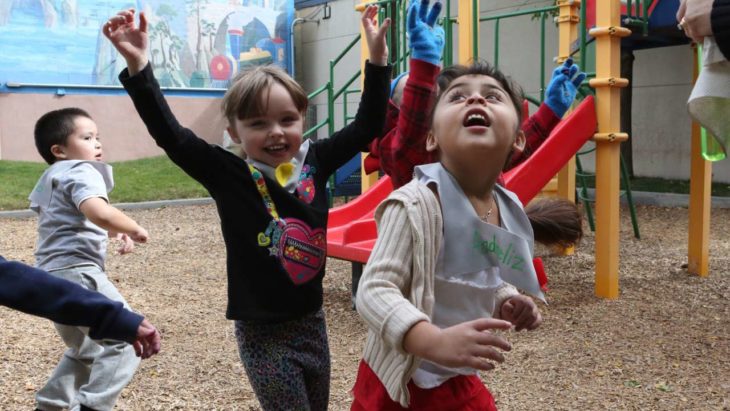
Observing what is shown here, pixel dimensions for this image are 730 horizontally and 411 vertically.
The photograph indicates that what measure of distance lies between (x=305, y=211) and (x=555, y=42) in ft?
34.4

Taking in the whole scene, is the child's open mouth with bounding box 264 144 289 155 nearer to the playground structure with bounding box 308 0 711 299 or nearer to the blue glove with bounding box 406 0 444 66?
the blue glove with bounding box 406 0 444 66

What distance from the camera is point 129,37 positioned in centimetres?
187

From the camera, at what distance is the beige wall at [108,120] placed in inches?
520

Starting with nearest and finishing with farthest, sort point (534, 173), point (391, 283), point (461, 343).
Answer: point (461, 343) < point (391, 283) < point (534, 173)

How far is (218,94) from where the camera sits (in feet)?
52.0

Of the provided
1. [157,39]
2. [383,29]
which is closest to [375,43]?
[383,29]

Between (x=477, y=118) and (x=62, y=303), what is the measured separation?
0.89 m

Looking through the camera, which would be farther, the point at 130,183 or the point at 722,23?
the point at 130,183

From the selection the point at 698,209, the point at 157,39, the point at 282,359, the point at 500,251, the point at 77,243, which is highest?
the point at 157,39

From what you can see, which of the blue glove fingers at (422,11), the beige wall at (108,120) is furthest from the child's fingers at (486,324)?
the beige wall at (108,120)

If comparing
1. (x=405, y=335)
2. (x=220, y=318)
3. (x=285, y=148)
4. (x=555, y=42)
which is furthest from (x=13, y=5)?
(x=405, y=335)

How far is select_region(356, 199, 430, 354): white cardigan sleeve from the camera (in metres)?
1.27

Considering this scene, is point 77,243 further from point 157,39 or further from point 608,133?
point 157,39

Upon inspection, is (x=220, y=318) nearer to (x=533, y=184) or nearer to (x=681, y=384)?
(x=533, y=184)
